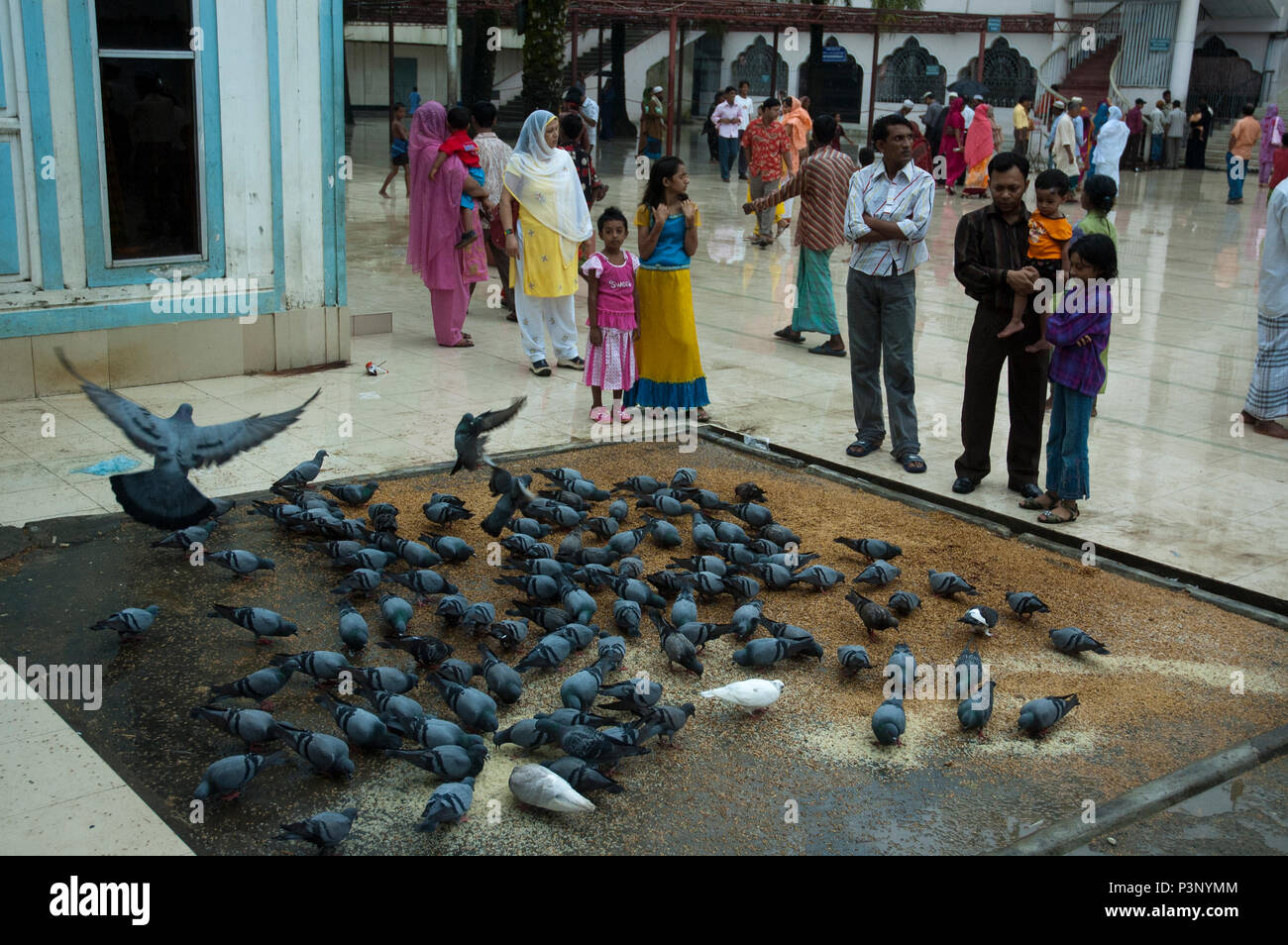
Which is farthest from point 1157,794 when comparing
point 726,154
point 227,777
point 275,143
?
point 726,154

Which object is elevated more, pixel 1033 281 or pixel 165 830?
pixel 1033 281

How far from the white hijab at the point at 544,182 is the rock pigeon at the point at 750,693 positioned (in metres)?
5.10

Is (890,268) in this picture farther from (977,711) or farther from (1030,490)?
(977,711)

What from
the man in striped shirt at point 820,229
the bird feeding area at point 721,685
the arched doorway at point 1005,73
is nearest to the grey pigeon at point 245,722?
the bird feeding area at point 721,685

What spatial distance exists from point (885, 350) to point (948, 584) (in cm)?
A: 216

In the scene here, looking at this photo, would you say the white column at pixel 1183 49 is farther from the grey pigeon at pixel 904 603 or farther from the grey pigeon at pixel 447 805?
the grey pigeon at pixel 447 805

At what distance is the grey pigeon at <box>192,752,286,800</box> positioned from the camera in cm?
374

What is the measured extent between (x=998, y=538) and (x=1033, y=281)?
4.53 ft

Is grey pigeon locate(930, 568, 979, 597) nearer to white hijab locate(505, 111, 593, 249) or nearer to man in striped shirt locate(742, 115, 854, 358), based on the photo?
white hijab locate(505, 111, 593, 249)

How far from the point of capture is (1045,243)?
6.64 metres
